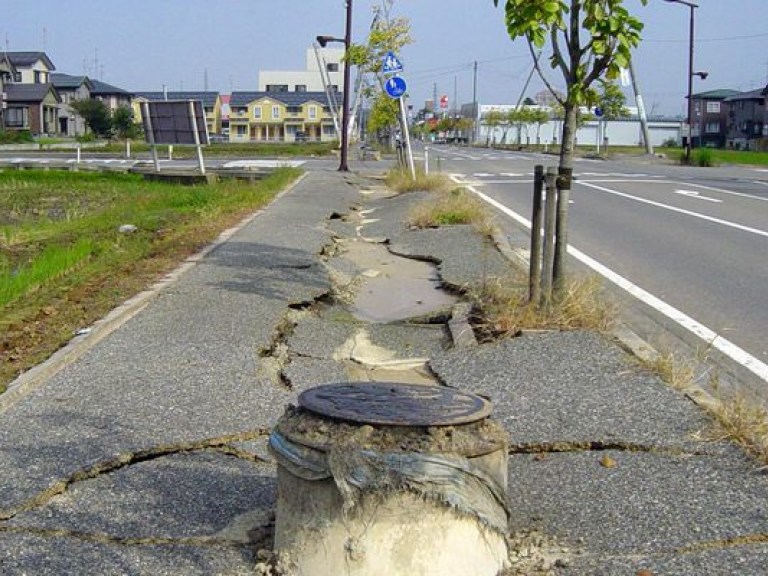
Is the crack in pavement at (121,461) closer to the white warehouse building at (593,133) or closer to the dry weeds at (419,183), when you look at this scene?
the dry weeds at (419,183)

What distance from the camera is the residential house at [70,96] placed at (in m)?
85.4

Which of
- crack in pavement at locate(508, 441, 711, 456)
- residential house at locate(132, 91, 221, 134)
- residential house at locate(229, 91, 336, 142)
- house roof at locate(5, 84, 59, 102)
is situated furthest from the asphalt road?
residential house at locate(132, 91, 221, 134)

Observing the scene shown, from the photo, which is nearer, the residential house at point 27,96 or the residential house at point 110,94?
the residential house at point 27,96

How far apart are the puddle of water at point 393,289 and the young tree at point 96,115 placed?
2552 inches

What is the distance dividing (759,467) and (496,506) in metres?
1.40

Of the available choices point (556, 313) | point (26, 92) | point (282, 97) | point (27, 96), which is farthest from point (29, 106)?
point (556, 313)

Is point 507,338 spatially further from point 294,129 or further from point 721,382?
point 294,129

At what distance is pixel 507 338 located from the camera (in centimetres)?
674

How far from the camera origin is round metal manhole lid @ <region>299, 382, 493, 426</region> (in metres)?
3.48

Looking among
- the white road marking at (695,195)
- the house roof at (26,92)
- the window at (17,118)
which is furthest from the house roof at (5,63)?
the white road marking at (695,195)

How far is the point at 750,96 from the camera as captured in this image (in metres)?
84.5

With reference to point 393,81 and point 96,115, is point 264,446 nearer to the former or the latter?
A: point 393,81

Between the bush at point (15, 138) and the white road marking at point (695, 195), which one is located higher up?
the bush at point (15, 138)

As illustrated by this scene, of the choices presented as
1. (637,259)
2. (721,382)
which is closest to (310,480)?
(721,382)
